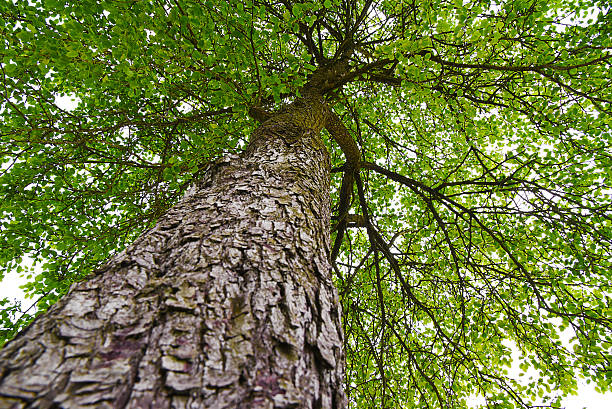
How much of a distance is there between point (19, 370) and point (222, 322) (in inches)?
19.2

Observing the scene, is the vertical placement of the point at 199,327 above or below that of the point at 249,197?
below

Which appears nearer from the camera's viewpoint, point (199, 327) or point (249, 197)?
point (199, 327)

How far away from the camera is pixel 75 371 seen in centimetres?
78

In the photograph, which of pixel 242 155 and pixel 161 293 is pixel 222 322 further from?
pixel 242 155

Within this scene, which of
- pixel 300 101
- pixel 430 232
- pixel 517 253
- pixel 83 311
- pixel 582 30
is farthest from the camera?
pixel 430 232

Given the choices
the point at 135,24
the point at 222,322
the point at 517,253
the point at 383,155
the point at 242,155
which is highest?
the point at 383,155

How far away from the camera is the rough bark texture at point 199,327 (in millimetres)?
773

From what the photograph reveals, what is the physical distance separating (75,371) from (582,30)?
529 cm

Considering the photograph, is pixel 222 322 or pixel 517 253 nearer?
pixel 222 322

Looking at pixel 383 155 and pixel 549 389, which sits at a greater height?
pixel 383 155

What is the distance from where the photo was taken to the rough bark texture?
773mm

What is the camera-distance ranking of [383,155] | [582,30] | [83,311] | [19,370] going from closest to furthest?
1. [19,370]
2. [83,311]
3. [582,30]
4. [383,155]

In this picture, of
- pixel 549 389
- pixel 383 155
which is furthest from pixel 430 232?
pixel 549 389

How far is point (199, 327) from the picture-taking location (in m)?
0.98
